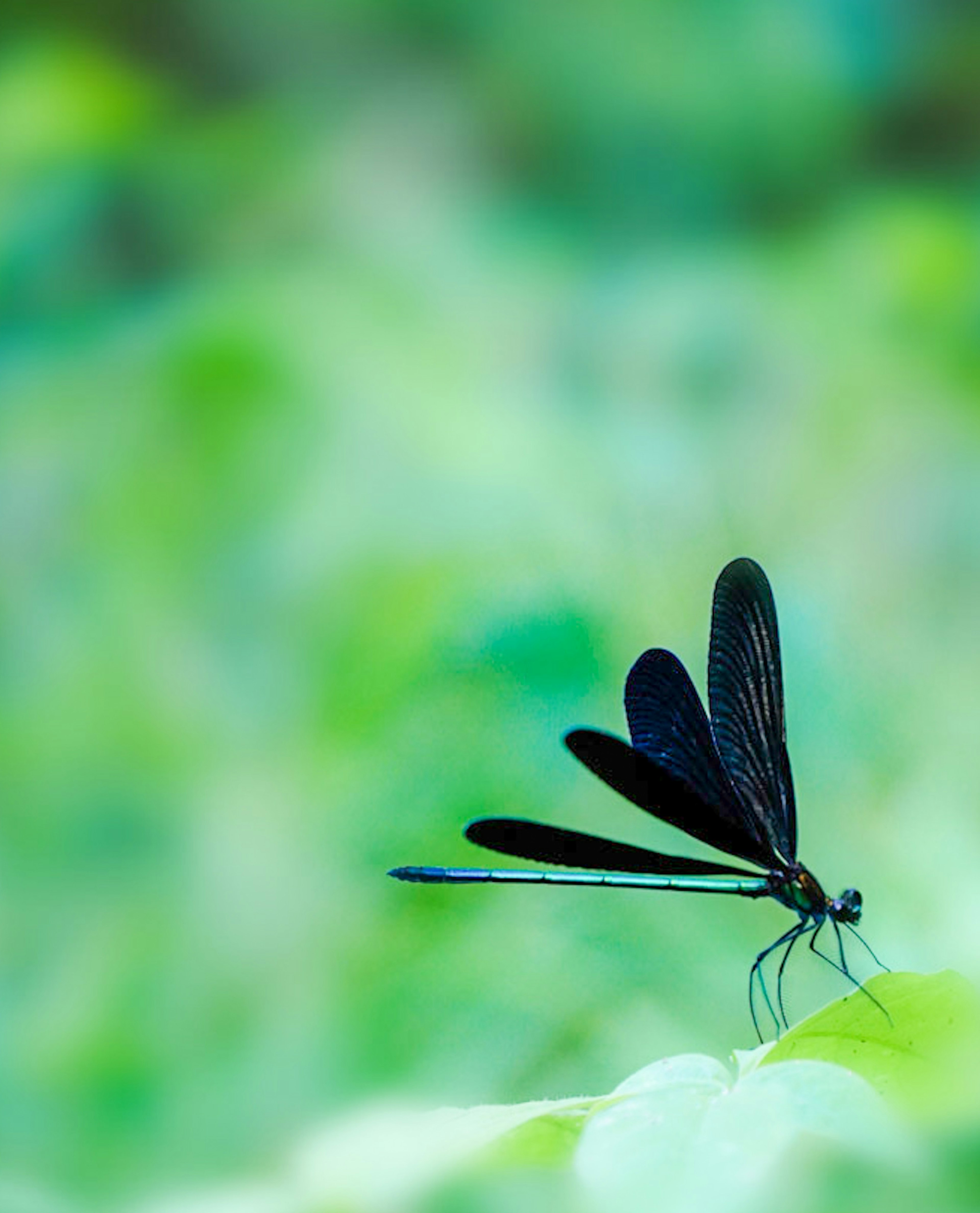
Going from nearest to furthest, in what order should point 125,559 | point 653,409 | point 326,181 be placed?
point 125,559
point 653,409
point 326,181

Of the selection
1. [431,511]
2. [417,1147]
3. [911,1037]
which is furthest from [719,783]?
[431,511]

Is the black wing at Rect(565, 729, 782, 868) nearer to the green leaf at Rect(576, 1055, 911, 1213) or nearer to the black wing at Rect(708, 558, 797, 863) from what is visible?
the black wing at Rect(708, 558, 797, 863)

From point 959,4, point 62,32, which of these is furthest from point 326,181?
point 959,4

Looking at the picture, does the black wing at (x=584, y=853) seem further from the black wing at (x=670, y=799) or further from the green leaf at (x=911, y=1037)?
the green leaf at (x=911, y=1037)

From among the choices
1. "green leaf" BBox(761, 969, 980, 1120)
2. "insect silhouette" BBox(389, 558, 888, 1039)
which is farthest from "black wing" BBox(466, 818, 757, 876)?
"green leaf" BBox(761, 969, 980, 1120)

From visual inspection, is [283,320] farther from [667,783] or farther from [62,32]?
[667,783]

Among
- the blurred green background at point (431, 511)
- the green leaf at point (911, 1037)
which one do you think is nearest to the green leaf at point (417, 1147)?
the blurred green background at point (431, 511)

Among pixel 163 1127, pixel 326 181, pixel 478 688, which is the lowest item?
pixel 163 1127
